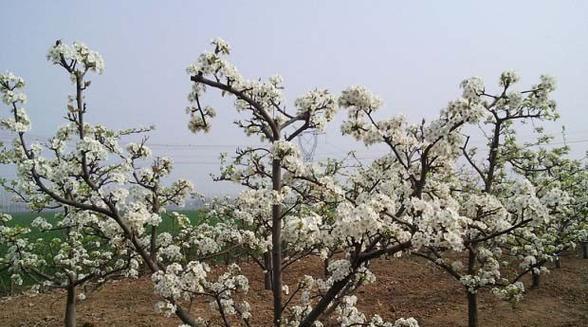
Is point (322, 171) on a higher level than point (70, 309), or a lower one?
higher

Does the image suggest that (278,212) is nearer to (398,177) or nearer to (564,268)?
(398,177)

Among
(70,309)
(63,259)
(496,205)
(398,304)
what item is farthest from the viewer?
(398,304)

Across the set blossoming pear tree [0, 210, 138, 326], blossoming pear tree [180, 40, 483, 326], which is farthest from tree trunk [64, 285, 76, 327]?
blossoming pear tree [180, 40, 483, 326]

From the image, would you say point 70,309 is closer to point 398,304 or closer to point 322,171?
point 322,171

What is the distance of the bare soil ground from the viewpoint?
33.1 feet

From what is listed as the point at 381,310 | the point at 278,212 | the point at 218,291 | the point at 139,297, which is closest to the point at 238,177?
the point at 278,212

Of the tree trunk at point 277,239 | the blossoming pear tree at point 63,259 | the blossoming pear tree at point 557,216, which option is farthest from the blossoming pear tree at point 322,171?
the blossoming pear tree at point 557,216

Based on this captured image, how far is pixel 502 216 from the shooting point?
4195mm

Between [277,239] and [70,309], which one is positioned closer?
[277,239]

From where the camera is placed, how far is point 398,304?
450 inches

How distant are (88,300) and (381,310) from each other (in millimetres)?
7441

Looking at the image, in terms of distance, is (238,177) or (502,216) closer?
(502,216)

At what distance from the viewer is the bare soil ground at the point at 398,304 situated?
10102 millimetres

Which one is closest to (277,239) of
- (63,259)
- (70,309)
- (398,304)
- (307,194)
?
(307,194)
